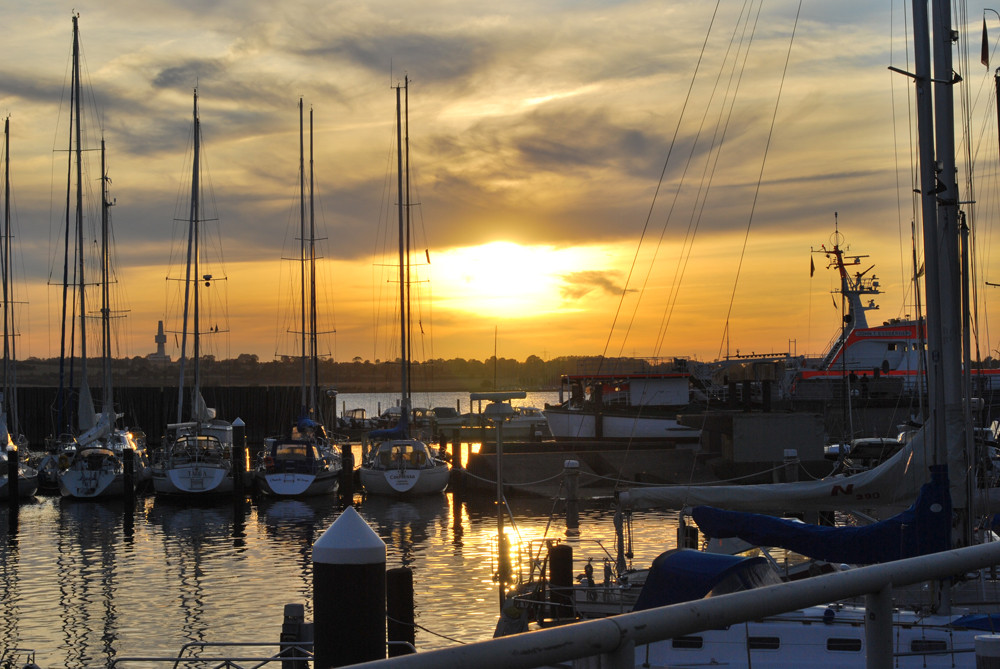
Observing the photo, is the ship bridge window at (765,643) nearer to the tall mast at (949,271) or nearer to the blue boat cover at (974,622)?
the blue boat cover at (974,622)

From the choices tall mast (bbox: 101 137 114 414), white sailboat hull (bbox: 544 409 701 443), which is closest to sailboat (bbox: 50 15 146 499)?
tall mast (bbox: 101 137 114 414)

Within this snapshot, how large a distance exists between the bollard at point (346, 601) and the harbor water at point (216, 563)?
962cm

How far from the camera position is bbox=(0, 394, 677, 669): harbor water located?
19609mm

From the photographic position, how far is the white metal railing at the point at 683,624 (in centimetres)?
279

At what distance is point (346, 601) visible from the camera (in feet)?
19.4

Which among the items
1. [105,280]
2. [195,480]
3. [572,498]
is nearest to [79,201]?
[105,280]

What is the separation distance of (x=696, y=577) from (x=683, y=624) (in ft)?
29.7

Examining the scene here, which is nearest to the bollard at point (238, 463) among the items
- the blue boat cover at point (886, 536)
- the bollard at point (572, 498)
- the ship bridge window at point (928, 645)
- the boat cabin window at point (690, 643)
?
the bollard at point (572, 498)

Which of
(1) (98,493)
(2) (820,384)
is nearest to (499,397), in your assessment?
(1) (98,493)

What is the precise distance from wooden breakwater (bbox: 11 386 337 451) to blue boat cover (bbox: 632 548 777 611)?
62.8 metres

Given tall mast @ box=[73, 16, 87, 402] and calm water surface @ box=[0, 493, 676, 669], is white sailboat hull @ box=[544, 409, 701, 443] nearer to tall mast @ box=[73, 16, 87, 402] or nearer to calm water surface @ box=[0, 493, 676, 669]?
calm water surface @ box=[0, 493, 676, 669]

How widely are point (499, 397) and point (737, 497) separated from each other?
1074 centimetres

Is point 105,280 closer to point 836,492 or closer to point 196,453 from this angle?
point 196,453

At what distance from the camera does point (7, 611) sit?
21656mm
